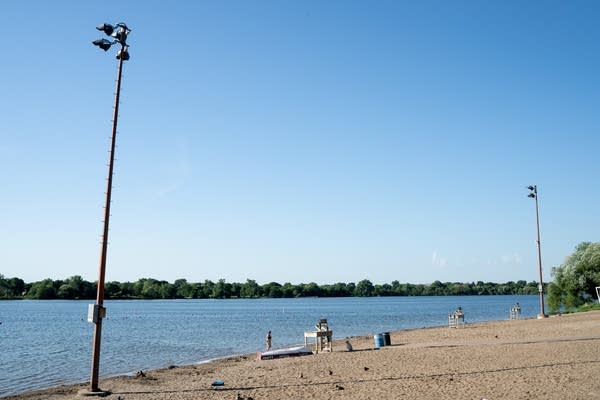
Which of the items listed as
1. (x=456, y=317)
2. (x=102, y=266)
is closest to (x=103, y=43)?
(x=102, y=266)

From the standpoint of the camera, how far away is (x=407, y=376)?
17766 mm

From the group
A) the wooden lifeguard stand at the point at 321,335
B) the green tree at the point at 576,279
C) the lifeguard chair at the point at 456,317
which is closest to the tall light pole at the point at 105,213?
the wooden lifeguard stand at the point at 321,335

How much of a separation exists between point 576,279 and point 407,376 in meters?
43.9

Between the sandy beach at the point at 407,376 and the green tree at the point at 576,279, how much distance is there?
95.2 feet

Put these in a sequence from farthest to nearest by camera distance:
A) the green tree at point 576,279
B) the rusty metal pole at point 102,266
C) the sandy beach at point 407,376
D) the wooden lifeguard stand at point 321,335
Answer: the green tree at point 576,279, the wooden lifeguard stand at point 321,335, the rusty metal pole at point 102,266, the sandy beach at point 407,376

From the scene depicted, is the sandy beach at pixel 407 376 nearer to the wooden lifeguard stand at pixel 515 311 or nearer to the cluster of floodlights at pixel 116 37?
the cluster of floodlights at pixel 116 37

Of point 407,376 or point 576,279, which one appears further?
point 576,279

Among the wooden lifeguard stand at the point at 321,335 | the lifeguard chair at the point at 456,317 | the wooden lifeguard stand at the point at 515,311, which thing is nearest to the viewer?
the wooden lifeguard stand at the point at 321,335

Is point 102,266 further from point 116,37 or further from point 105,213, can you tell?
point 116,37

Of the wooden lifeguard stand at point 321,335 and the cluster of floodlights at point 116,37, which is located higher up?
the cluster of floodlights at point 116,37

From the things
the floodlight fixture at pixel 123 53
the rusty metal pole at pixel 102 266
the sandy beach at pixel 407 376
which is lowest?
the sandy beach at pixel 407 376

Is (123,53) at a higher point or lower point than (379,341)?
Result: higher

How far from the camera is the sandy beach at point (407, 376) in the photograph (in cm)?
1484

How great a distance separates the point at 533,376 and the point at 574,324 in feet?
65.6
